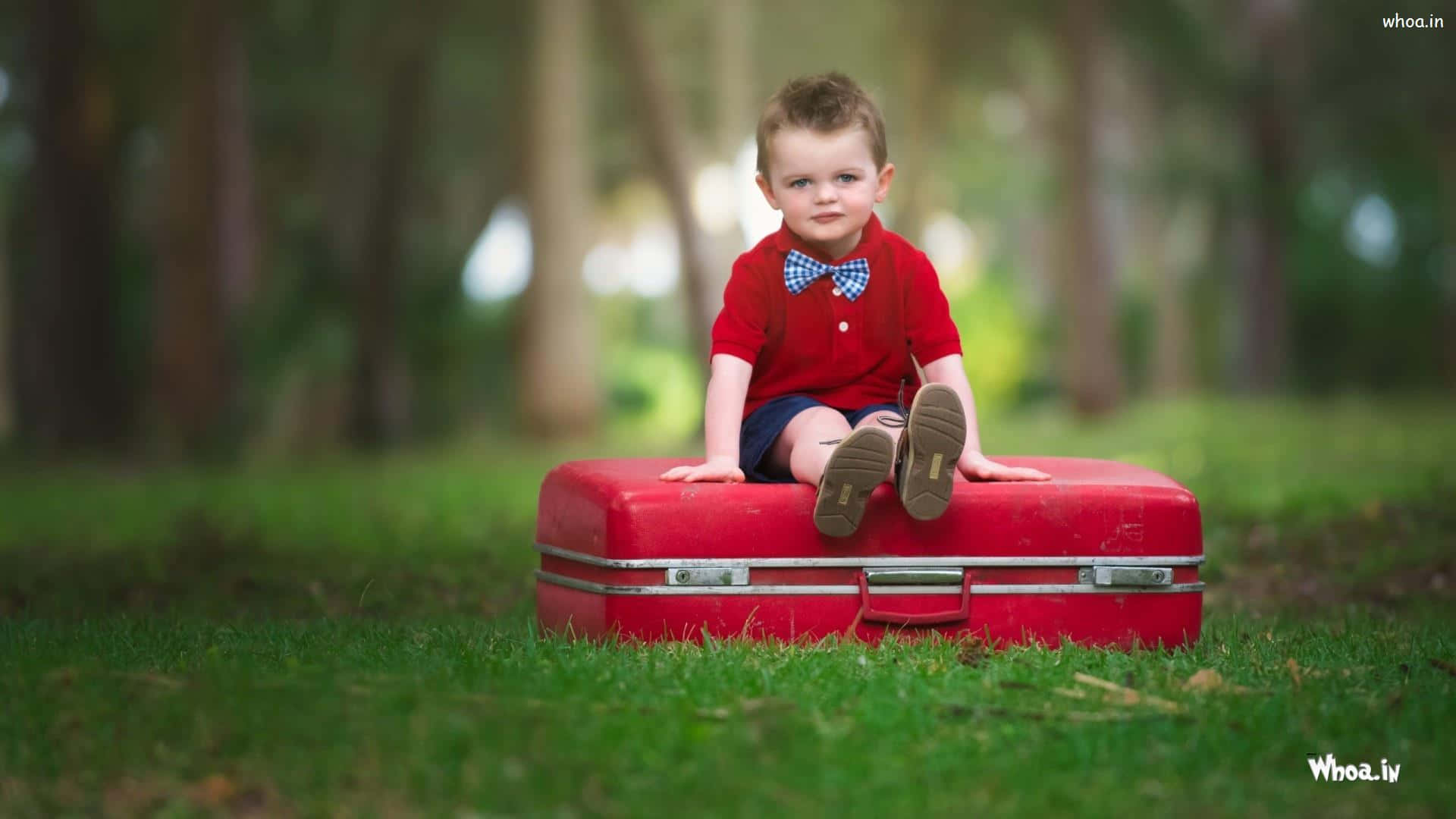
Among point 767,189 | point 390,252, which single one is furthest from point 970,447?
point 390,252

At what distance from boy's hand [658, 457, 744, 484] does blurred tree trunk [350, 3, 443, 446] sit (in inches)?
592

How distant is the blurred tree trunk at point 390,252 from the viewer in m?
19.4

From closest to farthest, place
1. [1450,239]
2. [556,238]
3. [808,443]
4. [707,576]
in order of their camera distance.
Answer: [707,576] < [808,443] < [556,238] < [1450,239]

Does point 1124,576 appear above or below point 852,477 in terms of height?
below

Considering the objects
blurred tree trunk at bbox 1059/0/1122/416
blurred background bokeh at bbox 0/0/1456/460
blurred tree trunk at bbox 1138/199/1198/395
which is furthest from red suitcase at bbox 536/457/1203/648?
blurred tree trunk at bbox 1138/199/1198/395

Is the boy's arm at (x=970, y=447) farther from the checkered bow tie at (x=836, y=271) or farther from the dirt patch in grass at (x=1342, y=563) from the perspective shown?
the dirt patch in grass at (x=1342, y=563)

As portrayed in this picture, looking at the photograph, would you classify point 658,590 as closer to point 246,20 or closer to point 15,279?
point 246,20

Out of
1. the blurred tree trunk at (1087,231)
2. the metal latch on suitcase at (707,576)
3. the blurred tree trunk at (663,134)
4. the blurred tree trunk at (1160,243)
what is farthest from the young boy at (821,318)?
the blurred tree trunk at (1160,243)

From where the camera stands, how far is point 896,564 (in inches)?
183

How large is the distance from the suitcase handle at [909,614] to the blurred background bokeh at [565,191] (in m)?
9.23

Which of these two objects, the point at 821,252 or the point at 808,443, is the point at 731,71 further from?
the point at 808,443

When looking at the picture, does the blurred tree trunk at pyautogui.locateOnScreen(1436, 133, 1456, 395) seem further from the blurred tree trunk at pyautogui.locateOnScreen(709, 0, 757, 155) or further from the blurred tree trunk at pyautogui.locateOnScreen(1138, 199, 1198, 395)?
the blurred tree trunk at pyautogui.locateOnScreen(709, 0, 757, 155)

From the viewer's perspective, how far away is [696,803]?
3127 mm

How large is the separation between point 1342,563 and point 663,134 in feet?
42.1
